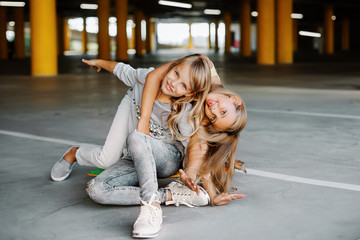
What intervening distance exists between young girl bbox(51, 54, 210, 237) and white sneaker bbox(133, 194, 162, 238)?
0.04 ft

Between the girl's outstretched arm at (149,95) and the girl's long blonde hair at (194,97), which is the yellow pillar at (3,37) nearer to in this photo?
the girl's outstretched arm at (149,95)

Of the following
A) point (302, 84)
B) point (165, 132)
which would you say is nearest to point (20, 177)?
point (165, 132)

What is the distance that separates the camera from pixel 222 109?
131 inches

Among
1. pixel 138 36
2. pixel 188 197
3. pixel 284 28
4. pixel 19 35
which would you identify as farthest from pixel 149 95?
pixel 138 36

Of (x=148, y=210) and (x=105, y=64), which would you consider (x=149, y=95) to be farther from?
(x=148, y=210)

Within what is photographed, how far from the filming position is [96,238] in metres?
2.74

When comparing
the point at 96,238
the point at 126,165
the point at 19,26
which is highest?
the point at 19,26

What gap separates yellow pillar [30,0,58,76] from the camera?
54.7ft

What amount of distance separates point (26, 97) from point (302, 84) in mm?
6981

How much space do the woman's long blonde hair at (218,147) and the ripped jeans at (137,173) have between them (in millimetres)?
201

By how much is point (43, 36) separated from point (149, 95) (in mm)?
14537

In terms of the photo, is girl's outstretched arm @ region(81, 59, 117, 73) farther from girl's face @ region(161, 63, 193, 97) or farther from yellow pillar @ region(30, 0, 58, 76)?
yellow pillar @ region(30, 0, 58, 76)

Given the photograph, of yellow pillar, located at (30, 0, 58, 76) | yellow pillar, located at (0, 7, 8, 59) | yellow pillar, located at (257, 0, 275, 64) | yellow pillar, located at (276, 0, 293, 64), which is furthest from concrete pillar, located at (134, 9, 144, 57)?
yellow pillar, located at (30, 0, 58, 76)

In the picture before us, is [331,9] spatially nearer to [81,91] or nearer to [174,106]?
[81,91]
